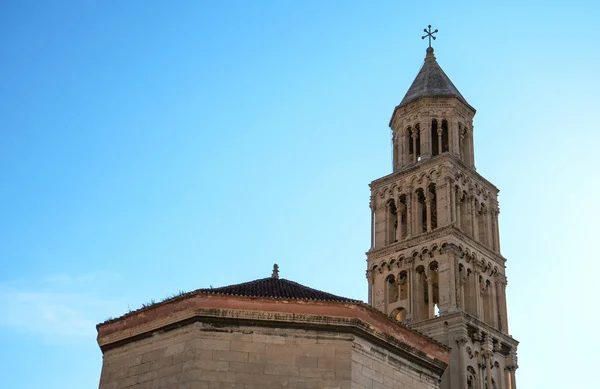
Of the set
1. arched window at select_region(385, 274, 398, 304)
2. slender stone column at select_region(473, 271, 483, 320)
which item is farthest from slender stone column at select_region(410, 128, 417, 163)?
slender stone column at select_region(473, 271, 483, 320)

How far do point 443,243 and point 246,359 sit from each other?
2080 cm

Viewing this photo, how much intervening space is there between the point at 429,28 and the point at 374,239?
44.2 ft

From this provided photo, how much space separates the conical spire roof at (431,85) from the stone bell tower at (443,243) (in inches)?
3.2

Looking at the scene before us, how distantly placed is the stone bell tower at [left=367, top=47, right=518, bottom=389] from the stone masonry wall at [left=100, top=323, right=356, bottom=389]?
1792cm

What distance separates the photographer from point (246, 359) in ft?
51.2

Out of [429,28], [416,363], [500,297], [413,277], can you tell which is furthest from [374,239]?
[416,363]

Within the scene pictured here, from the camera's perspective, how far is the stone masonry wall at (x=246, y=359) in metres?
15.4

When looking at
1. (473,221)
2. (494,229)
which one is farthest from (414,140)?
(494,229)

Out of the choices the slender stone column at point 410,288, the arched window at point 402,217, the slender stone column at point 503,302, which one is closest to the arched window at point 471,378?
the slender stone column at point 410,288

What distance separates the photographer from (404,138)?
130 ft

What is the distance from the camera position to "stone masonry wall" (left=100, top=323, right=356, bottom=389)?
15391mm

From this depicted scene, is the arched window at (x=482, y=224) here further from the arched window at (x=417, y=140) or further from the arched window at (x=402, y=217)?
the arched window at (x=417, y=140)

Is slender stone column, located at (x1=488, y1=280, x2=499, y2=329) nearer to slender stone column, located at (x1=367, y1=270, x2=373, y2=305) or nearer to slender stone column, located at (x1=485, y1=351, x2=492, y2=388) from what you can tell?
slender stone column, located at (x1=485, y1=351, x2=492, y2=388)

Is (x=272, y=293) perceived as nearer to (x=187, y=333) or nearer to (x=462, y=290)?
(x=187, y=333)
